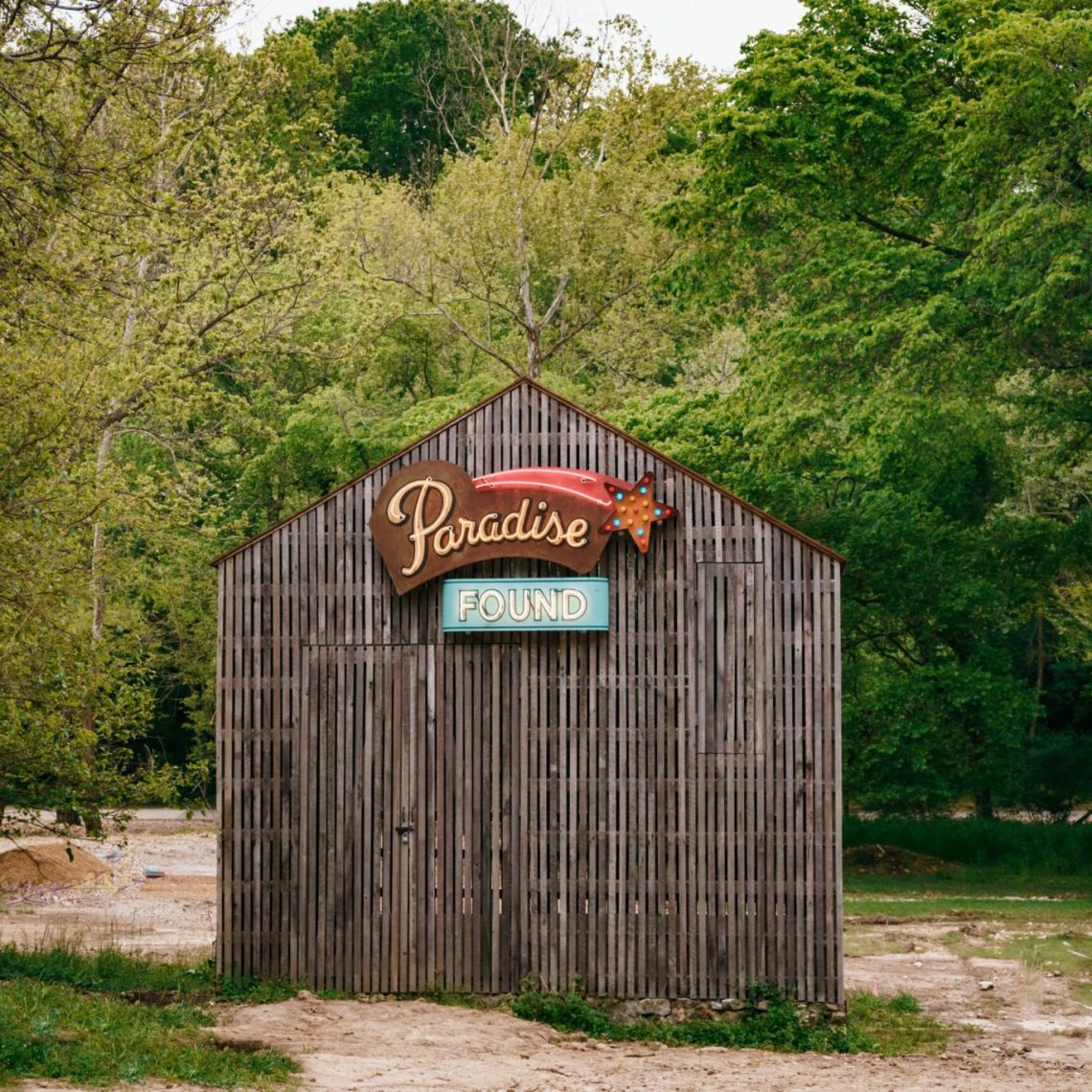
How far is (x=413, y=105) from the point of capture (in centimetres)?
5988

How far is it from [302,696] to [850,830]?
1787 centimetres

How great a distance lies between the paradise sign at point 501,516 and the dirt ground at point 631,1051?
3677 mm

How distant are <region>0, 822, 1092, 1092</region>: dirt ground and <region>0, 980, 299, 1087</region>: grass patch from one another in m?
0.29

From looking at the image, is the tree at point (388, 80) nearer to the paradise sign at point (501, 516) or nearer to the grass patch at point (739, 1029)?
the paradise sign at point (501, 516)

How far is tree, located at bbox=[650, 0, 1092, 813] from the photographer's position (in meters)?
23.6

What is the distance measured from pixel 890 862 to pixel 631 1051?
16.7 meters

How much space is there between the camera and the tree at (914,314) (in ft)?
77.6

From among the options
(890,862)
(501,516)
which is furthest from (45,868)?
(890,862)

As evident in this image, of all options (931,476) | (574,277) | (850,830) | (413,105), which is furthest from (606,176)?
(413,105)

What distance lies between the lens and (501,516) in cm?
1360

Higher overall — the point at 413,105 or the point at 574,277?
the point at 413,105

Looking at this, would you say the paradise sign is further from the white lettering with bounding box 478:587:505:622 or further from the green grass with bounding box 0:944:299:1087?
the green grass with bounding box 0:944:299:1087

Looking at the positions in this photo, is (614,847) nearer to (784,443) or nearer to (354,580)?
(354,580)

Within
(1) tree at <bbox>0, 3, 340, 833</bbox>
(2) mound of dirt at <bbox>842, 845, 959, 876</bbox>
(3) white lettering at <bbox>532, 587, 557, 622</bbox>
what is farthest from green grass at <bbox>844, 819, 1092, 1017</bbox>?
(1) tree at <bbox>0, 3, 340, 833</bbox>
